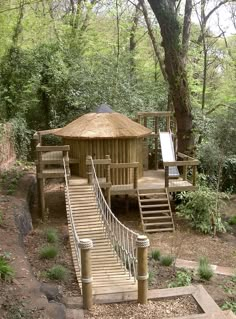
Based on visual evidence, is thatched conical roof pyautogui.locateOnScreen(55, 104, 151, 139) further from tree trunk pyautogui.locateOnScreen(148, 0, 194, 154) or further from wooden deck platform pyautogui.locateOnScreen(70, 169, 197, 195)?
tree trunk pyautogui.locateOnScreen(148, 0, 194, 154)

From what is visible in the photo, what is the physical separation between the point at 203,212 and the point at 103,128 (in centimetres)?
391

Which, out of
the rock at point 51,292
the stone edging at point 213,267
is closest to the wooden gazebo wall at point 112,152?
the stone edging at point 213,267

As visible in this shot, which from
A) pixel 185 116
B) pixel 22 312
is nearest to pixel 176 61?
pixel 185 116

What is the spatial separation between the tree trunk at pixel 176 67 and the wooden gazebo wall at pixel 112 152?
6.79 feet

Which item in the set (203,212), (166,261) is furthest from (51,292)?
(203,212)

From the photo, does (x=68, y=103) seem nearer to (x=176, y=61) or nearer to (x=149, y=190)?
(x=176, y=61)

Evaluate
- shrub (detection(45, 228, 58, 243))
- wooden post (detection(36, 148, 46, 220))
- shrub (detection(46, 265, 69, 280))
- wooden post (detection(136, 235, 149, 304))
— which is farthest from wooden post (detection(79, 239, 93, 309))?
wooden post (detection(36, 148, 46, 220))

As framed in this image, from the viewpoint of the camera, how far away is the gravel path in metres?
4.88

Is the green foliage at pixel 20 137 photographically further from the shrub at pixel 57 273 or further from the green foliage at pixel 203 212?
the shrub at pixel 57 273

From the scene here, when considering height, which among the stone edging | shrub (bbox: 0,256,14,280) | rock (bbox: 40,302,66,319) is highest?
shrub (bbox: 0,256,14,280)

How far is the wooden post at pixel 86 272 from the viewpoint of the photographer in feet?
15.9

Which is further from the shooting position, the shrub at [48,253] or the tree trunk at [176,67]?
the tree trunk at [176,67]

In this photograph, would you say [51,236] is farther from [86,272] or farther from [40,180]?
[86,272]

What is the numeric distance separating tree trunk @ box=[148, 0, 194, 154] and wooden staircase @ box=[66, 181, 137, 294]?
179 inches
